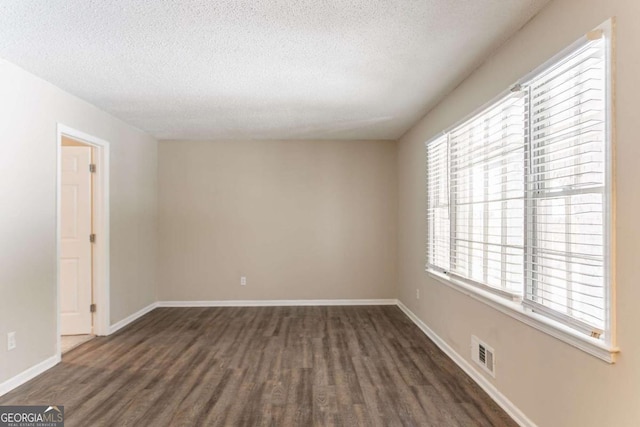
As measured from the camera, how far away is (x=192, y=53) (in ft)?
8.77

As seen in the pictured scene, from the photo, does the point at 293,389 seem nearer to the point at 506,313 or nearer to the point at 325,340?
the point at 325,340

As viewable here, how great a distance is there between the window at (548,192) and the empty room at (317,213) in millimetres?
16

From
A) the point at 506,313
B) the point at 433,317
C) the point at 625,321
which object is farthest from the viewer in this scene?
the point at 433,317

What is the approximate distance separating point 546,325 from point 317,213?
3.86m

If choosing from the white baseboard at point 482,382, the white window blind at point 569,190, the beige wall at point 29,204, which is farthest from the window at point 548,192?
the beige wall at point 29,204

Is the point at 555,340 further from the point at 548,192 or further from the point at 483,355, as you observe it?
the point at 483,355

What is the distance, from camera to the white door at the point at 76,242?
410cm

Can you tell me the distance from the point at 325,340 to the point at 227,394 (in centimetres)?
142

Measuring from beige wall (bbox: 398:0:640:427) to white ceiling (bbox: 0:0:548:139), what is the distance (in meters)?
0.18

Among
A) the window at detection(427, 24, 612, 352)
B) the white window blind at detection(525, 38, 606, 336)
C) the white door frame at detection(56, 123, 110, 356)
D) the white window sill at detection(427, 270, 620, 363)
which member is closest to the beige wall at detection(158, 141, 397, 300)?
the white door frame at detection(56, 123, 110, 356)

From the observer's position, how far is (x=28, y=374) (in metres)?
2.97

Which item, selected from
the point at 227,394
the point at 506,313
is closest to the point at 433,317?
the point at 506,313

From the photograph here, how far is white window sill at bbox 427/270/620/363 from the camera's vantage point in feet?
5.41

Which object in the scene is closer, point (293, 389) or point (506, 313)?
point (506, 313)
